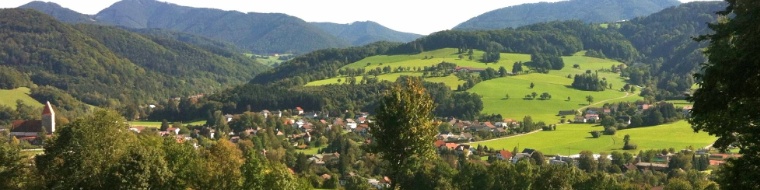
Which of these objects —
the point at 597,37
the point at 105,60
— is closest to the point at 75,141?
the point at 105,60

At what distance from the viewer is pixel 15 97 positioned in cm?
12412

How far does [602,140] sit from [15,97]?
112820 mm

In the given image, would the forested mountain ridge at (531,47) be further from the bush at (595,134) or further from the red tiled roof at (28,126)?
the bush at (595,134)

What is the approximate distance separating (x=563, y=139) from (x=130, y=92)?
12808cm

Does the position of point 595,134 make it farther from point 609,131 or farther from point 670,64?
point 670,64

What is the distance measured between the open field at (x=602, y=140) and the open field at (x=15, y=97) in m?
93.5

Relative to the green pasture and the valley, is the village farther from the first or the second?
the green pasture

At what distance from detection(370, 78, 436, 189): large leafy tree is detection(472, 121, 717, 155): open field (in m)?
54.0

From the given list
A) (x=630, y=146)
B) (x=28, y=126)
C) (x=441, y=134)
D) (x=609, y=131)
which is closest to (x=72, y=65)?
(x=28, y=126)

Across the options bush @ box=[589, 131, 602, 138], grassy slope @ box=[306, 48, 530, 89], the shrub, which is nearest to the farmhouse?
grassy slope @ box=[306, 48, 530, 89]

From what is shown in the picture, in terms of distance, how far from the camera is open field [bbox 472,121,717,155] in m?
70.2

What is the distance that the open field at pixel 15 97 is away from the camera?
11808 cm

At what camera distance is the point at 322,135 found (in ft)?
289

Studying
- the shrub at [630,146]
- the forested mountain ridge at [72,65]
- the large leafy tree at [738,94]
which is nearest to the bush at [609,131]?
the shrub at [630,146]
